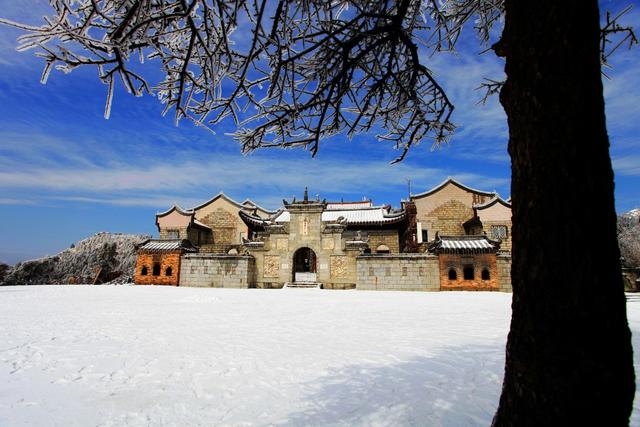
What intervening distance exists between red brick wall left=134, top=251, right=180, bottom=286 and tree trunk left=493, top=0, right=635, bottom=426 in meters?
20.5

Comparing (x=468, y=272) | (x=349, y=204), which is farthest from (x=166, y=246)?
(x=349, y=204)

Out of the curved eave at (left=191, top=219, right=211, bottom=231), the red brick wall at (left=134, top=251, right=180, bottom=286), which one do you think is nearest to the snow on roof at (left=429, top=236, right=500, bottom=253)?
the red brick wall at (left=134, top=251, right=180, bottom=286)

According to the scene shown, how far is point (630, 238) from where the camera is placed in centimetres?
3012

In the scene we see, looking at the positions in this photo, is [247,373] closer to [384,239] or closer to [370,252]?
[370,252]

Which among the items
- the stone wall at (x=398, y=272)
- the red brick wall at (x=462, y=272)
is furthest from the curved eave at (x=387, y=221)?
the red brick wall at (x=462, y=272)

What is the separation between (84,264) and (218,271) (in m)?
18.3

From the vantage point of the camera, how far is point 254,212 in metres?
32.8

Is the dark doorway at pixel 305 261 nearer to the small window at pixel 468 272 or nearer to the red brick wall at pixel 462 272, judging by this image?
the red brick wall at pixel 462 272

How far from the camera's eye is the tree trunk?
1.27m

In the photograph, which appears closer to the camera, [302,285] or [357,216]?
[302,285]

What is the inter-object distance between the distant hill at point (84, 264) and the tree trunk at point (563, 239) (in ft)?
86.7

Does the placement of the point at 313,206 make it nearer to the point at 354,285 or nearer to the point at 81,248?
the point at 354,285

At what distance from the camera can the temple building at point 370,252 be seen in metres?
17.2

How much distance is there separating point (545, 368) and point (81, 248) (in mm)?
37386
